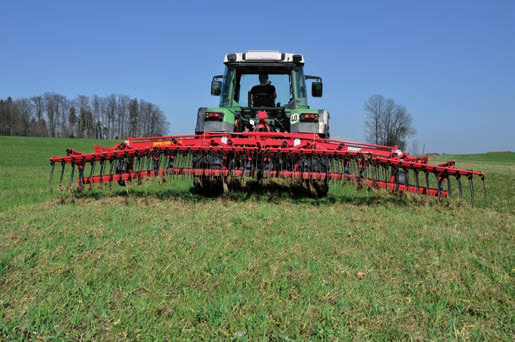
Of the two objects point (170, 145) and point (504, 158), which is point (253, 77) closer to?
point (170, 145)

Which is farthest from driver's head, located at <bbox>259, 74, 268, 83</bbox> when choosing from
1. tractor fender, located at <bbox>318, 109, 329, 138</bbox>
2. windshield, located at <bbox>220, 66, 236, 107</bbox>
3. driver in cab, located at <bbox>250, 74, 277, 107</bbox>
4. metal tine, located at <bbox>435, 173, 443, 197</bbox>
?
metal tine, located at <bbox>435, 173, 443, 197</bbox>

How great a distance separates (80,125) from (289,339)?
83.1 metres

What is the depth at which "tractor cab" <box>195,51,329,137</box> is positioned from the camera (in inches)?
285

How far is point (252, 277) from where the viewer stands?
2.54m

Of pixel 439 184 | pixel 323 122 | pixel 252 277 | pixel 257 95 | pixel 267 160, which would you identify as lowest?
pixel 252 277

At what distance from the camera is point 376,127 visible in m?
55.2

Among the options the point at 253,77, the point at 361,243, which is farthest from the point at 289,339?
the point at 253,77

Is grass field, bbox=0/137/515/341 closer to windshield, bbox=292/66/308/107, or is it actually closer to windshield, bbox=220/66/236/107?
windshield, bbox=292/66/308/107

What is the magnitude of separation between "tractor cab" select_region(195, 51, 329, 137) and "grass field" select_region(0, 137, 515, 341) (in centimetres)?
293

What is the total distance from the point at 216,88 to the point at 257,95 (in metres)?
0.82

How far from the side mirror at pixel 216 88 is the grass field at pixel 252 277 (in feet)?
12.0

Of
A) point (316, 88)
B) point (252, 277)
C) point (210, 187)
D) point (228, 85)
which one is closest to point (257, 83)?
point (228, 85)

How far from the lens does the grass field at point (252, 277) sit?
1.93 metres

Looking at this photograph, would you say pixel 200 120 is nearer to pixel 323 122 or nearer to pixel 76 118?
pixel 323 122
